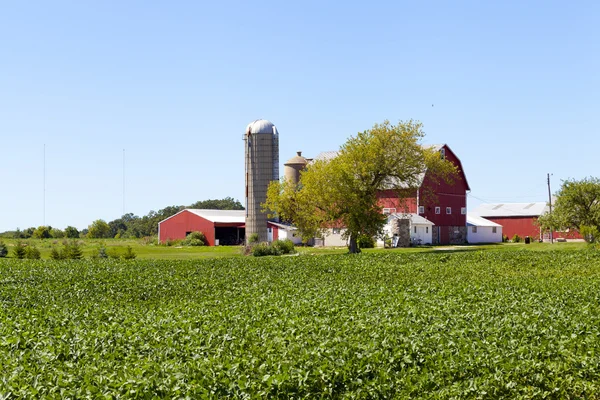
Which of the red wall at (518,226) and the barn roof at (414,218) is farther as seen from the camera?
the red wall at (518,226)

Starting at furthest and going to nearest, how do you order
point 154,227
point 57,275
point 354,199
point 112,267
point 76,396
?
point 154,227, point 354,199, point 112,267, point 57,275, point 76,396

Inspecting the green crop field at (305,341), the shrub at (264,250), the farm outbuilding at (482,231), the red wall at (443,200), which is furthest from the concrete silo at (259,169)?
the green crop field at (305,341)

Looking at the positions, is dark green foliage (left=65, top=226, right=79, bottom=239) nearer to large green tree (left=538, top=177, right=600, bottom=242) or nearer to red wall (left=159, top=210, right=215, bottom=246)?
red wall (left=159, top=210, right=215, bottom=246)

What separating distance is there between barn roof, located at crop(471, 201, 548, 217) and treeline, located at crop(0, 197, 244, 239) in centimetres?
5164

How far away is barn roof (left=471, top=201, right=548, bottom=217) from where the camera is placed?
86312 millimetres

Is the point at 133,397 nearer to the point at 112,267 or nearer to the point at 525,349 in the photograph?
the point at 525,349

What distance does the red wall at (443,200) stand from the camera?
225 feet

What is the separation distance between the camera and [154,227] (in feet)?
406

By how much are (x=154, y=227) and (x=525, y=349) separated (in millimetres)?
113344

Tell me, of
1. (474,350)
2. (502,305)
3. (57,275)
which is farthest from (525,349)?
(57,275)

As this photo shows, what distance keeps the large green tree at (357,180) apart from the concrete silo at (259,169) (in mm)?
14552

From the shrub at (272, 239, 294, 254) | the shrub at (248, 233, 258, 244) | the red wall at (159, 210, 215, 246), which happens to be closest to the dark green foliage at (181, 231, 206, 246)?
the red wall at (159, 210, 215, 246)

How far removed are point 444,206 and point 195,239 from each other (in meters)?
25.4

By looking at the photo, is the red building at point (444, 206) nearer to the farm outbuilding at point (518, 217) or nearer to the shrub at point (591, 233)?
the farm outbuilding at point (518, 217)
